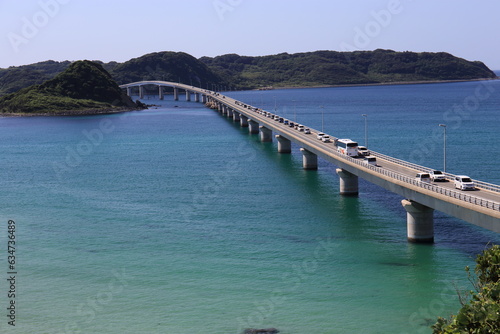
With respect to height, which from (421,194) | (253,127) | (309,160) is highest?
(253,127)

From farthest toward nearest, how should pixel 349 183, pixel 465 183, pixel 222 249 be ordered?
pixel 349 183
pixel 222 249
pixel 465 183

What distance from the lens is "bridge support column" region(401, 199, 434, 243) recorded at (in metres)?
48.5

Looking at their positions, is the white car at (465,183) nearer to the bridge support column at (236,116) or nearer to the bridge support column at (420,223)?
the bridge support column at (420,223)

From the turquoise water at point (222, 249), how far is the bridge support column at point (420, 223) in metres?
1.14

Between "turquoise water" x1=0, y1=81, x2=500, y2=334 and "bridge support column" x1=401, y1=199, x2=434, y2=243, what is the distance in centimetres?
114

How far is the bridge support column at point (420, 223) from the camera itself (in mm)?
48500

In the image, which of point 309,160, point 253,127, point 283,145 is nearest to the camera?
point 309,160

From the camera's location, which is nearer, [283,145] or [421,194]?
[421,194]

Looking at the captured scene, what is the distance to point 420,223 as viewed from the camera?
4866 centimetres


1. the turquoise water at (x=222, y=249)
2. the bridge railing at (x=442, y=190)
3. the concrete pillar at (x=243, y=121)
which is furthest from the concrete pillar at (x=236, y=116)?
the bridge railing at (x=442, y=190)

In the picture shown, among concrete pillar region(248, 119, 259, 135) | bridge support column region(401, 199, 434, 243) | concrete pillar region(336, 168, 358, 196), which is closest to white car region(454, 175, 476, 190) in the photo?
bridge support column region(401, 199, 434, 243)

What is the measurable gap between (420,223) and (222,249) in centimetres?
1491

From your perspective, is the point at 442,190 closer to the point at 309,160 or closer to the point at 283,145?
the point at 309,160

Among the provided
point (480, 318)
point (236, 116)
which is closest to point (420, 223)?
point (480, 318)
